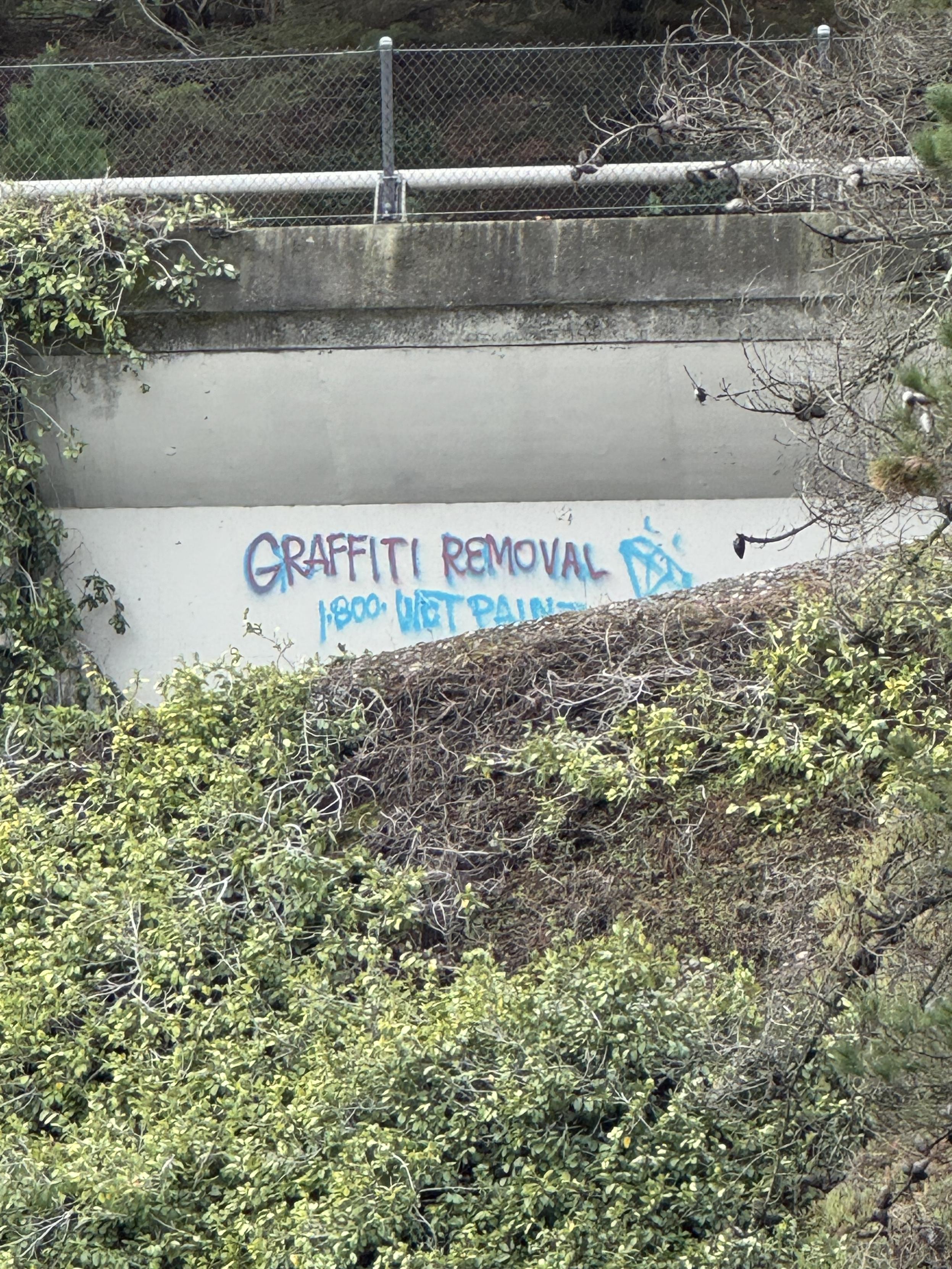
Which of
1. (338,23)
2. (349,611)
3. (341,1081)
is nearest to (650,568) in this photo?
(349,611)

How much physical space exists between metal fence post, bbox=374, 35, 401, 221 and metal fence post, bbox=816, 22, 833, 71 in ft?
7.09

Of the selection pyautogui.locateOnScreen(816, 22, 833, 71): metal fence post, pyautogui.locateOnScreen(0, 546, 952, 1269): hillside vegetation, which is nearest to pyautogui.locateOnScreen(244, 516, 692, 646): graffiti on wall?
pyautogui.locateOnScreen(0, 546, 952, 1269): hillside vegetation

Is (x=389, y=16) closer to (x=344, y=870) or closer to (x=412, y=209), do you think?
(x=412, y=209)

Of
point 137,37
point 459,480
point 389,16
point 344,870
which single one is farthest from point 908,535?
point 137,37

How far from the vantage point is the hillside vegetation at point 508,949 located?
4.34 metres

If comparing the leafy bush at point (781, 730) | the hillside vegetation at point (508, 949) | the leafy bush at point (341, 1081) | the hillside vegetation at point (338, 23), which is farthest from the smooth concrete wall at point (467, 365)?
the hillside vegetation at point (338, 23)

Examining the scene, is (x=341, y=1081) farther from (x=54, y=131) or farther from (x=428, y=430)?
(x=54, y=131)

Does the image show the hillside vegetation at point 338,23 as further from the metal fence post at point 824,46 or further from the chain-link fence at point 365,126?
the metal fence post at point 824,46

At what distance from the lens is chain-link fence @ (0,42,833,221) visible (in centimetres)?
809

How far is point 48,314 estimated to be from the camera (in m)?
7.80

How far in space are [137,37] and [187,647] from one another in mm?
9998

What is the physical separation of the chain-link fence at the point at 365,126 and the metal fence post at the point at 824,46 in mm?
161

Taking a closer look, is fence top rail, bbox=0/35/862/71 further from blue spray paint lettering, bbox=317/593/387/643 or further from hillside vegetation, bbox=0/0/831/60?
hillside vegetation, bbox=0/0/831/60

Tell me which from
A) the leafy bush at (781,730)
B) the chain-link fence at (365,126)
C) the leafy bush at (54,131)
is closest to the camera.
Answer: the leafy bush at (781,730)
